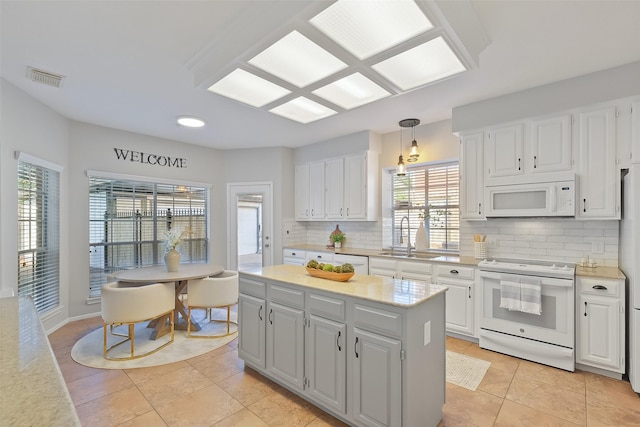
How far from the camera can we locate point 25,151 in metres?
3.46

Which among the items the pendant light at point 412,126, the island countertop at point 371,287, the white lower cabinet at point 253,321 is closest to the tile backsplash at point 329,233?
the pendant light at point 412,126

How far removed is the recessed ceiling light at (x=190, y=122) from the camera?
424 cm

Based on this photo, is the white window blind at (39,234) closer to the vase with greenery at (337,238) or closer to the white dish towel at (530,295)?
the vase with greenery at (337,238)

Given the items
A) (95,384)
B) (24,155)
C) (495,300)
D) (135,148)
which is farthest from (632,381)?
(135,148)

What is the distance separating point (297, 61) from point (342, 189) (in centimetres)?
315

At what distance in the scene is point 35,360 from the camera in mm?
948

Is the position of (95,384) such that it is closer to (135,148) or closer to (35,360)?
(35,360)

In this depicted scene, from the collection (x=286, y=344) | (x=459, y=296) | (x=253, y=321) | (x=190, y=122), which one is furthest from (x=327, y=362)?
(x=190, y=122)

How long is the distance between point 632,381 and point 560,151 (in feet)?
7.01

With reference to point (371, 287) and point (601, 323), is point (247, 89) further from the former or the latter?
point (601, 323)

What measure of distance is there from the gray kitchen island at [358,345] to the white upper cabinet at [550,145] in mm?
2086

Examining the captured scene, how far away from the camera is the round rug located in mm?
3158

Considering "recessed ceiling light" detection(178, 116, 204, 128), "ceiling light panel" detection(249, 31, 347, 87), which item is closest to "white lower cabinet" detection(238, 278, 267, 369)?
"ceiling light panel" detection(249, 31, 347, 87)

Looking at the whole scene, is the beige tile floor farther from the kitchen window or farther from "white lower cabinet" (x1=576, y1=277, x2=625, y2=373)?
the kitchen window
